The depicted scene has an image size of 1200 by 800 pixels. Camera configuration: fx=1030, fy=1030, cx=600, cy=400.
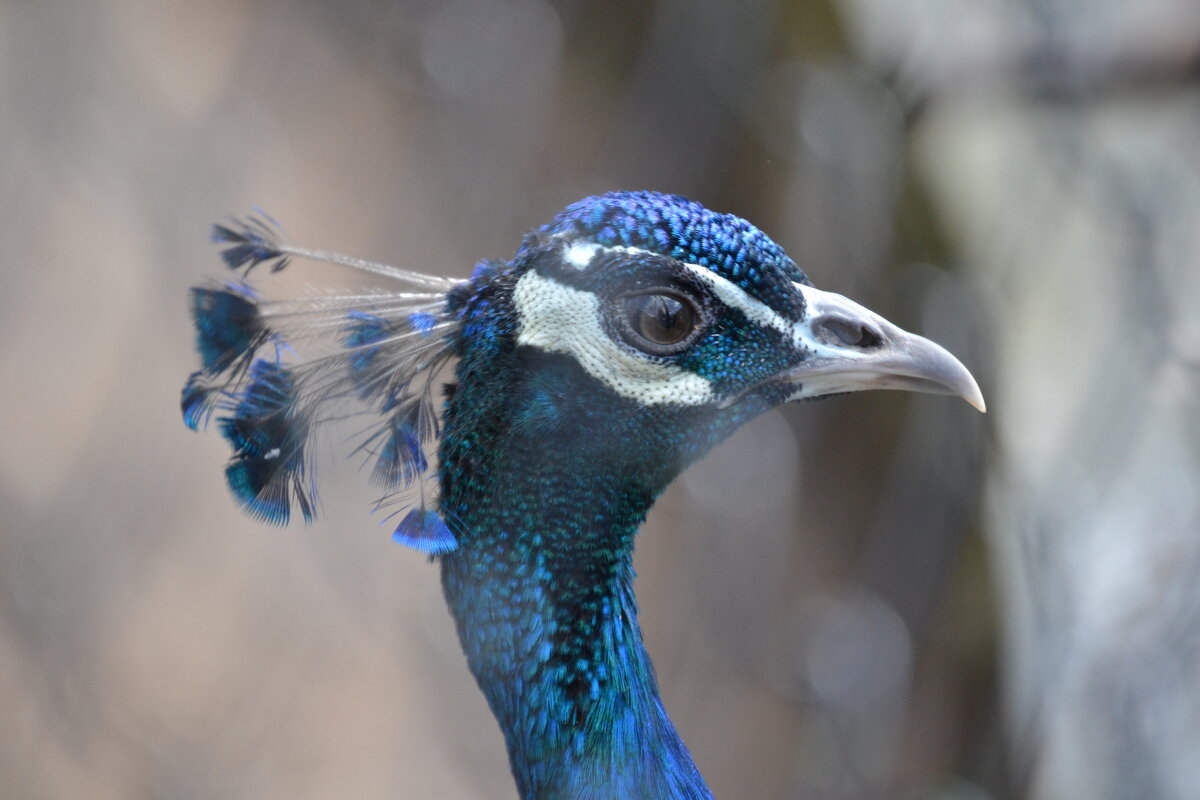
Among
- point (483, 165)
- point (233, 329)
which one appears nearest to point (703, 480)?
point (483, 165)

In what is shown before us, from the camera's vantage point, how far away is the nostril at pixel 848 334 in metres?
0.76

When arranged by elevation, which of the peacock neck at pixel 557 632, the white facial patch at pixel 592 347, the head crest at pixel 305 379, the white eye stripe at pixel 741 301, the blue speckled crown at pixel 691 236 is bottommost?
the peacock neck at pixel 557 632

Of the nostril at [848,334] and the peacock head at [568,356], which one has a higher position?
the nostril at [848,334]

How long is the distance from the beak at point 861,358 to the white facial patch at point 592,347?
0.08m

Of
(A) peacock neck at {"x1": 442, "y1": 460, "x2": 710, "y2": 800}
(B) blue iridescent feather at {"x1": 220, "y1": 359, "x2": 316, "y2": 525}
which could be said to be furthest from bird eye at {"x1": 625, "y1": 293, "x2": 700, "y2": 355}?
(B) blue iridescent feather at {"x1": 220, "y1": 359, "x2": 316, "y2": 525}

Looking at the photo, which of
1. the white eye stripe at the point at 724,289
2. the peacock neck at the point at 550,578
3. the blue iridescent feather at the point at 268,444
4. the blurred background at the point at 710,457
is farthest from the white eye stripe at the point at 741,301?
the blurred background at the point at 710,457

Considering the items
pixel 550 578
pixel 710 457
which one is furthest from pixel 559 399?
pixel 710 457

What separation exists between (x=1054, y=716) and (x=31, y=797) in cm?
179

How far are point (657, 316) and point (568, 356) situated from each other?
0.24 ft

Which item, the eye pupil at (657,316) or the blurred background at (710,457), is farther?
the blurred background at (710,457)

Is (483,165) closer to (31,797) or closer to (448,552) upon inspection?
(448,552)

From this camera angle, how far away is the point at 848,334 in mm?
766

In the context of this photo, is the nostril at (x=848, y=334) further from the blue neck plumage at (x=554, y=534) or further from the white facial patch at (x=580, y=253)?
the white facial patch at (x=580, y=253)

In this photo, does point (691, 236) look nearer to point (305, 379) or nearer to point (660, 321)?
point (660, 321)
